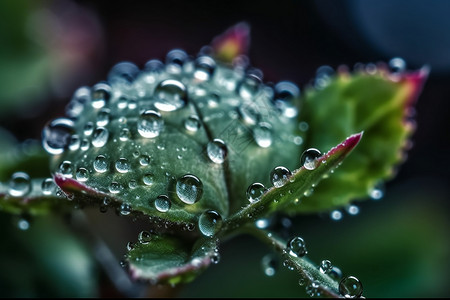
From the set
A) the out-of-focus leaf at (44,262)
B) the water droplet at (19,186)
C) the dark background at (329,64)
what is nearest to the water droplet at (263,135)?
the water droplet at (19,186)

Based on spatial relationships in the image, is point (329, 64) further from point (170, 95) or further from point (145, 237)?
point (145, 237)

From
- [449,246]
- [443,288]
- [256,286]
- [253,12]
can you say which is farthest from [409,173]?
[253,12]

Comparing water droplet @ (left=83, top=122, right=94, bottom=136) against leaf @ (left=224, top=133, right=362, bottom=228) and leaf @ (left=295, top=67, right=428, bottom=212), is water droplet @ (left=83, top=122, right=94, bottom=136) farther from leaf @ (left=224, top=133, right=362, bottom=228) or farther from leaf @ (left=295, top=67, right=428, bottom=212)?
leaf @ (left=295, top=67, right=428, bottom=212)

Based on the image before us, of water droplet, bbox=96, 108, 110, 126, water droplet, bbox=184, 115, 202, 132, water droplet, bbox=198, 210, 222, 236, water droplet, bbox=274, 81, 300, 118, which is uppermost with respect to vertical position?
water droplet, bbox=274, 81, 300, 118

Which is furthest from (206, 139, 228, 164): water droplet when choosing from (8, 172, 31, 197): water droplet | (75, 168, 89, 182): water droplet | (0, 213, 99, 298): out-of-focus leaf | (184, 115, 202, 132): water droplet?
(0, 213, 99, 298): out-of-focus leaf

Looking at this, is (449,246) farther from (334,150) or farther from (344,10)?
(344,10)

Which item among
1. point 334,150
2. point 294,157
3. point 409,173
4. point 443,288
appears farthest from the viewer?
point 409,173
